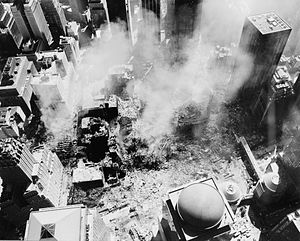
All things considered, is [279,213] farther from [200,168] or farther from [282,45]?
[282,45]

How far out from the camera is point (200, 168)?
199625 millimetres

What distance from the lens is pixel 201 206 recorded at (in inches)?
4946

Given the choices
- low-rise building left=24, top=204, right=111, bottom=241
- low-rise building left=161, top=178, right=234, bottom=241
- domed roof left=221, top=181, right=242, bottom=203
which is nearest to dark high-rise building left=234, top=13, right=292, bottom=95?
domed roof left=221, top=181, right=242, bottom=203

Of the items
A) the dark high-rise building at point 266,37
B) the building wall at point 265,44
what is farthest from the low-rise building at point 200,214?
the dark high-rise building at point 266,37

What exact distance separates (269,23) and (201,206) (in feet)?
377

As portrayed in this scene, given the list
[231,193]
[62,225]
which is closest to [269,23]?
[231,193]

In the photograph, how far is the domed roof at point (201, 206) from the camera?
126 meters

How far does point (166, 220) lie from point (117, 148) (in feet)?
193

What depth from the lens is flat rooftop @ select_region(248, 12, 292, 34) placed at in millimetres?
180450

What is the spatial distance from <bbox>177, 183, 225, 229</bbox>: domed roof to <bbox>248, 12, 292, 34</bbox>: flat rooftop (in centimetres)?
9982

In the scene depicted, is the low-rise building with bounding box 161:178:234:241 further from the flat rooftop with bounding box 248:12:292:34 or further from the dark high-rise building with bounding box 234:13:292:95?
the flat rooftop with bounding box 248:12:292:34

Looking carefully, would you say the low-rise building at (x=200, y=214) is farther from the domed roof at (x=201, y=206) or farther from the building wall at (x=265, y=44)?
the building wall at (x=265, y=44)

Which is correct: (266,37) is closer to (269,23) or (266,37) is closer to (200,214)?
(269,23)

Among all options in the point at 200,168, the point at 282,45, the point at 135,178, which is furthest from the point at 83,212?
the point at 282,45
